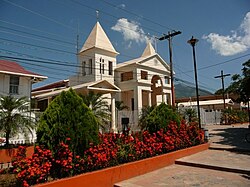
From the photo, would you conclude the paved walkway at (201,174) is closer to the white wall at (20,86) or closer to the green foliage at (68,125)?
the green foliage at (68,125)

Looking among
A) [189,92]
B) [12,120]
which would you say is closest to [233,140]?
[12,120]

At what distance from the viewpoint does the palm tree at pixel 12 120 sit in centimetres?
953

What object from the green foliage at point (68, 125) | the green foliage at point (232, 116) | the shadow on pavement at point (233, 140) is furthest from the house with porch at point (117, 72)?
the green foliage at point (68, 125)

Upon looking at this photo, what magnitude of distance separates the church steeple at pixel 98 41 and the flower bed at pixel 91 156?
2004 cm

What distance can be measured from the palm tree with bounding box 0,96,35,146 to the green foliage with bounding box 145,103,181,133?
549cm

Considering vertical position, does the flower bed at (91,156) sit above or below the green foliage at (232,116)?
below

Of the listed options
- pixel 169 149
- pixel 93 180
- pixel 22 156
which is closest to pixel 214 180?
pixel 169 149

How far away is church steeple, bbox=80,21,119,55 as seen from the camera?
87.0ft

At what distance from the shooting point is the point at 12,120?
9.62m

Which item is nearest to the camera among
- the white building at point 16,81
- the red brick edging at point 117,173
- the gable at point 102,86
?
the red brick edging at point 117,173

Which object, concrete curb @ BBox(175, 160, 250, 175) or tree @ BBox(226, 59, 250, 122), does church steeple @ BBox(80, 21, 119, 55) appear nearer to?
tree @ BBox(226, 59, 250, 122)

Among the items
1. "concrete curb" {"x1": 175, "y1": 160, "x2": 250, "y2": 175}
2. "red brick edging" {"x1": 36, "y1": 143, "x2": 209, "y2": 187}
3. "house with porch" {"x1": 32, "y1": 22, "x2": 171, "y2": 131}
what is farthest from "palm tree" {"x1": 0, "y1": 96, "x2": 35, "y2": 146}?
"house with porch" {"x1": 32, "y1": 22, "x2": 171, "y2": 131}

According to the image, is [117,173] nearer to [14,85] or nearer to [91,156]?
[91,156]

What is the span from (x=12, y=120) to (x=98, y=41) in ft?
61.8
